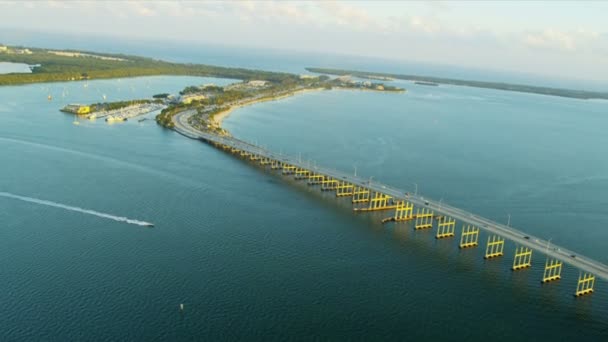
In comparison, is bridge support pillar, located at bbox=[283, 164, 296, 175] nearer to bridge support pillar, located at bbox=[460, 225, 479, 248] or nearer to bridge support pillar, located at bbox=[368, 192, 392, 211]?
bridge support pillar, located at bbox=[368, 192, 392, 211]

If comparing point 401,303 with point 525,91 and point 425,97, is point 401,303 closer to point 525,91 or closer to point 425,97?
point 425,97

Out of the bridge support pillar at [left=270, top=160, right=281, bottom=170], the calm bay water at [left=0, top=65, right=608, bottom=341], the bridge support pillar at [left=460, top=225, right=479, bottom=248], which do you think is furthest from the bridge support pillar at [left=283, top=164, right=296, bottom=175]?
the bridge support pillar at [left=460, top=225, right=479, bottom=248]

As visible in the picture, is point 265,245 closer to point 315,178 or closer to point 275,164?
point 315,178

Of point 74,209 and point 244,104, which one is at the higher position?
point 244,104

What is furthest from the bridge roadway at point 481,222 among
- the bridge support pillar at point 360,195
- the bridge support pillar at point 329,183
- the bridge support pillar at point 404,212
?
the bridge support pillar at point 360,195

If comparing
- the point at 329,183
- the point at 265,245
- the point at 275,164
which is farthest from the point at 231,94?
the point at 265,245

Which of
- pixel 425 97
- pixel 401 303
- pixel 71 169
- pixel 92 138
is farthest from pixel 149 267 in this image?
pixel 425 97
